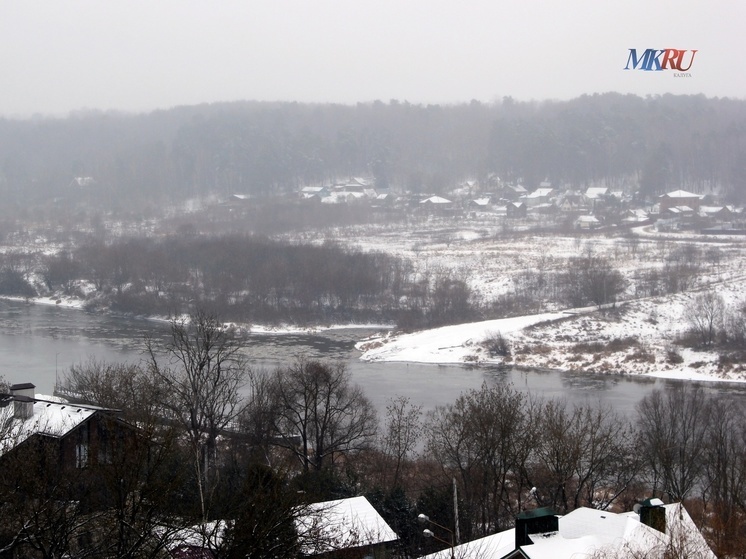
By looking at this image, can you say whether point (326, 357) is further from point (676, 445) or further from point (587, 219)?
point (587, 219)

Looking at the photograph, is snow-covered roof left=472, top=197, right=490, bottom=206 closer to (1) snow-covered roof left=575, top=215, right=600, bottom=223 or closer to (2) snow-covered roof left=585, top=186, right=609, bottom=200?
(2) snow-covered roof left=585, top=186, right=609, bottom=200

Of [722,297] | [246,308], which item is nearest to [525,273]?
[722,297]

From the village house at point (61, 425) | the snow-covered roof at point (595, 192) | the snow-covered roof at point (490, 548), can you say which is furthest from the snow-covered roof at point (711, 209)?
the snow-covered roof at point (490, 548)

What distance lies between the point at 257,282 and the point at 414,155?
53621mm

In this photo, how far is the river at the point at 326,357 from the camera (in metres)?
21.6

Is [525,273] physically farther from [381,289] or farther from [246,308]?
[246,308]

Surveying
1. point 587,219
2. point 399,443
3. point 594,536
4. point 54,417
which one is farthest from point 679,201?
point 594,536

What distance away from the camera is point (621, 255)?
4034 cm

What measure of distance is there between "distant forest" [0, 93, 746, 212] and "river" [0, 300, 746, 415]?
38.9 metres

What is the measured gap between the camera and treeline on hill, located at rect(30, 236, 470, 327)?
3381 centimetres

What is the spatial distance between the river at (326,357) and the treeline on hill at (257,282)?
2393mm

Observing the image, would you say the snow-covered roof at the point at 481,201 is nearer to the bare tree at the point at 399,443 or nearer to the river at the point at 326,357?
the river at the point at 326,357

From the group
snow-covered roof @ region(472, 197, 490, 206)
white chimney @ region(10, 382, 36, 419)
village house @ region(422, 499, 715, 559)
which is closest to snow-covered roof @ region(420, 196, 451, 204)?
snow-covered roof @ region(472, 197, 490, 206)

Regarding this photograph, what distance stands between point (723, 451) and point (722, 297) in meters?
18.6
